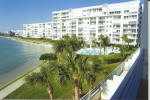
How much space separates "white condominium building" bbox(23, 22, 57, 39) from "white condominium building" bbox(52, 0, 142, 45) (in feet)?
52.3

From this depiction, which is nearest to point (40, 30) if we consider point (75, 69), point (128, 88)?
point (75, 69)

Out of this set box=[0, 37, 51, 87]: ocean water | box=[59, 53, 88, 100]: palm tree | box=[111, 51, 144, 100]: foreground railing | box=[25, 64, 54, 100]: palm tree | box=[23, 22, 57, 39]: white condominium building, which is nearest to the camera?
box=[111, 51, 144, 100]: foreground railing

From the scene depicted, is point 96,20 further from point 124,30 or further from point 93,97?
point 93,97

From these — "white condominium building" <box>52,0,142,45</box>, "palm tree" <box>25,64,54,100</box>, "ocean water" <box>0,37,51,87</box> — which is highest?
"white condominium building" <box>52,0,142,45</box>

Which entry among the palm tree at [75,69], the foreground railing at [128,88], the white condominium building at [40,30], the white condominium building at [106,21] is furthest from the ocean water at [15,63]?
the white condominium building at [40,30]

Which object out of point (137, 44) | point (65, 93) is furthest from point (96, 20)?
point (65, 93)

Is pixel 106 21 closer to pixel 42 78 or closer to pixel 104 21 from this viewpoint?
pixel 104 21

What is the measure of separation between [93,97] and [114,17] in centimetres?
3695

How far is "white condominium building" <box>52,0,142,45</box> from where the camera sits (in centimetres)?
3509

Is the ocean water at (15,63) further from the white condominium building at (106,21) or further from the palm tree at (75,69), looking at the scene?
the white condominium building at (106,21)

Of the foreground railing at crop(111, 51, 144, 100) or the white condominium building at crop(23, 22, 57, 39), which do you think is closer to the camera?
the foreground railing at crop(111, 51, 144, 100)

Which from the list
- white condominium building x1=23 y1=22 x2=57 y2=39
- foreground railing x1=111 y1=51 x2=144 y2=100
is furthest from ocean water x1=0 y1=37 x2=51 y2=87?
white condominium building x1=23 y1=22 x2=57 y2=39

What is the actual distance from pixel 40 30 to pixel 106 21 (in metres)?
51.3

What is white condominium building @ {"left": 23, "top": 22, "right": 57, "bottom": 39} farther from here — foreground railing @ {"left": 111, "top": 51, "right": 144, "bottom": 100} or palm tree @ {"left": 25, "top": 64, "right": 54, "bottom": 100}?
foreground railing @ {"left": 111, "top": 51, "right": 144, "bottom": 100}
